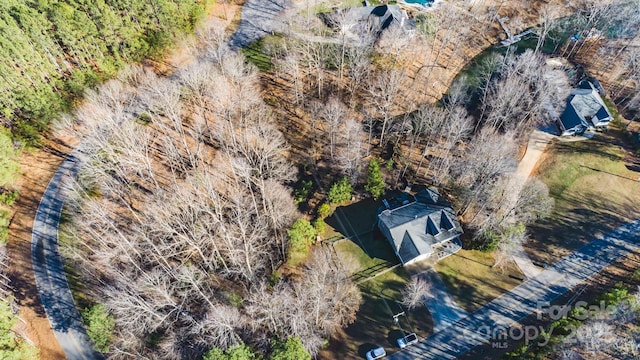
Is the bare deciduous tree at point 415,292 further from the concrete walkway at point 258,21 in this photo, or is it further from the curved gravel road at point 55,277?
the concrete walkway at point 258,21

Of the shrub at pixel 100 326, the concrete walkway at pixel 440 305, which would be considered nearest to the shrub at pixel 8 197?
the shrub at pixel 100 326

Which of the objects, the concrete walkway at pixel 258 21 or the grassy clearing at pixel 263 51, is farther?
the concrete walkway at pixel 258 21

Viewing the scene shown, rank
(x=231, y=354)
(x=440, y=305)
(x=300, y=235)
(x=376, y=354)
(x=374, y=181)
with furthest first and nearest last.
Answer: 1. (x=374, y=181)
2. (x=300, y=235)
3. (x=440, y=305)
4. (x=376, y=354)
5. (x=231, y=354)

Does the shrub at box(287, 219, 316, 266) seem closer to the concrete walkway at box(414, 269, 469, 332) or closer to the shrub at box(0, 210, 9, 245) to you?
the concrete walkway at box(414, 269, 469, 332)

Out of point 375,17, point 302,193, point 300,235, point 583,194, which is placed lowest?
point 300,235

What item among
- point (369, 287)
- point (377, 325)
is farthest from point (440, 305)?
point (369, 287)

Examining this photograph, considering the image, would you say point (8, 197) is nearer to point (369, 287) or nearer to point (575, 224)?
point (369, 287)

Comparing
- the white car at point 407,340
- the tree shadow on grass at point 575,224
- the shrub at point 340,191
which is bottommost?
the white car at point 407,340
